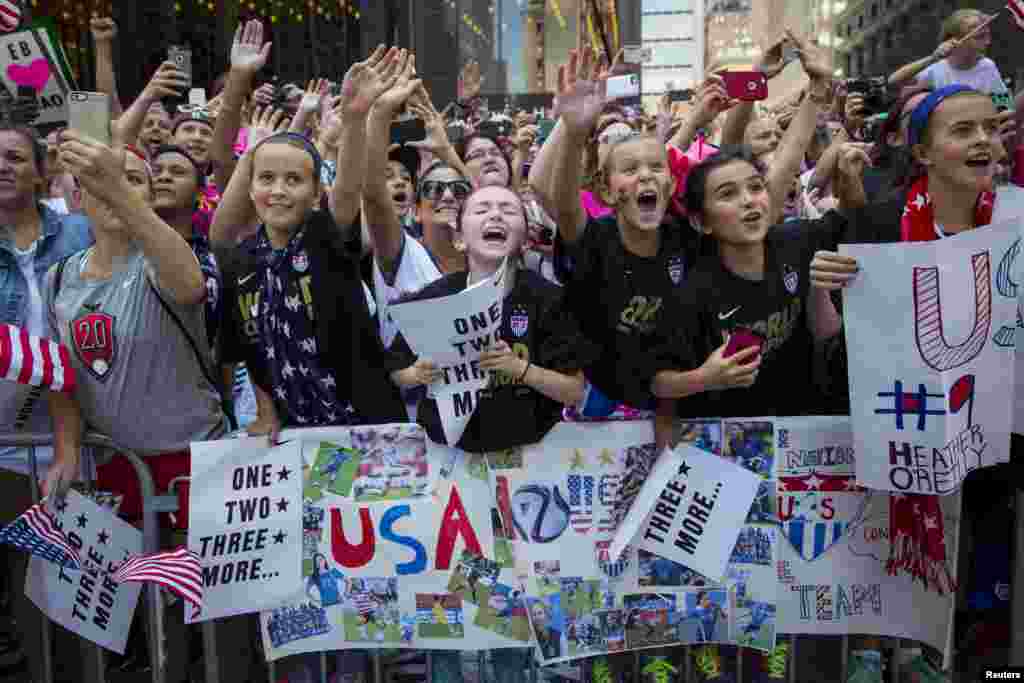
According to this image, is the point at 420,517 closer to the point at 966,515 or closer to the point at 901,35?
the point at 966,515

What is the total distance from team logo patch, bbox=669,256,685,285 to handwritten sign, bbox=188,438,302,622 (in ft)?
5.01

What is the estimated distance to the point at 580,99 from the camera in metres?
3.67

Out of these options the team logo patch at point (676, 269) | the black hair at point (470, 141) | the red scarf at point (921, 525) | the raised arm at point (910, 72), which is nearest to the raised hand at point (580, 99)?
the team logo patch at point (676, 269)

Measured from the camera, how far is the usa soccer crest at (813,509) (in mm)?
3465

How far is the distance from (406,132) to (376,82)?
5.79 feet

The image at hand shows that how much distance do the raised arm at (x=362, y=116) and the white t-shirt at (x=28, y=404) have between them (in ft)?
4.20

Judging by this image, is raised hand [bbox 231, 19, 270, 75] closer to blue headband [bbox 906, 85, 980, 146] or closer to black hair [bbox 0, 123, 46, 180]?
black hair [bbox 0, 123, 46, 180]

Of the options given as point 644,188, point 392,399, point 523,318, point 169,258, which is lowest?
point 392,399

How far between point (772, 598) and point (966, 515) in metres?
0.88

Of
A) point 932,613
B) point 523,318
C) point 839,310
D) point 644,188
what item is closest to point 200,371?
point 523,318

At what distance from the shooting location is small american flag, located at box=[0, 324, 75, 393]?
10.6ft

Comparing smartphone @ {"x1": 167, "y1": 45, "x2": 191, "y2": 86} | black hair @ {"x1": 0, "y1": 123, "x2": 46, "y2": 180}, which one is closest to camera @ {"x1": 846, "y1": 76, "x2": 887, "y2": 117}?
smartphone @ {"x1": 167, "y1": 45, "x2": 191, "y2": 86}

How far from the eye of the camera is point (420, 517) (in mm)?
3471

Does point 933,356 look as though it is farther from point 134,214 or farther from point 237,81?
point 237,81
